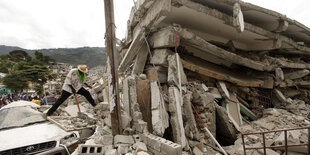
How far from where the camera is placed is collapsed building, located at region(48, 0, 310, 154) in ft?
10.7

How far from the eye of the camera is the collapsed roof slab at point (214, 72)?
516 cm

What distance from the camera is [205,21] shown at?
16.4 ft

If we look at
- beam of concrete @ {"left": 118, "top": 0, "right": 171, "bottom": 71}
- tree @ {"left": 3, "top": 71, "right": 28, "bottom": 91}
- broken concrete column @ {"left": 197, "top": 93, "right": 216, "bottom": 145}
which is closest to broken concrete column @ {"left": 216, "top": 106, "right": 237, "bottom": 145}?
broken concrete column @ {"left": 197, "top": 93, "right": 216, "bottom": 145}

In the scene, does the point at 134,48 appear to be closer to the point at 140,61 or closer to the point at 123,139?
the point at 140,61

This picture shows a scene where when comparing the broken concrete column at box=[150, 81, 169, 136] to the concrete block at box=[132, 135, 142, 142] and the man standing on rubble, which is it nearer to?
the concrete block at box=[132, 135, 142, 142]

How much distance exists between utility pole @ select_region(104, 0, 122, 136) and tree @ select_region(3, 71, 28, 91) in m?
23.9

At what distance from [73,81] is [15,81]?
22058 mm

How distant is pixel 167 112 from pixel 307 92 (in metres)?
10.4

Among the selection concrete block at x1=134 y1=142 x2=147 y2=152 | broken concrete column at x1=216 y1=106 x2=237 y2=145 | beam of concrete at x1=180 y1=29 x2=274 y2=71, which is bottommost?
broken concrete column at x1=216 y1=106 x2=237 y2=145

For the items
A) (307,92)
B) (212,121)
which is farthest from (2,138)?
(307,92)

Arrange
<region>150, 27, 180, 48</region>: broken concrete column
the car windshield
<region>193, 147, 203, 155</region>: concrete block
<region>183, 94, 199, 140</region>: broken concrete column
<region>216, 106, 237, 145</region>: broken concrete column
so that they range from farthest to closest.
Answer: <region>216, 106, 237, 145</region>: broken concrete column → <region>150, 27, 180, 48</region>: broken concrete column → the car windshield → <region>183, 94, 199, 140</region>: broken concrete column → <region>193, 147, 203, 155</region>: concrete block

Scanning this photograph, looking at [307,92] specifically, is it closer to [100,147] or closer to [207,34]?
[207,34]

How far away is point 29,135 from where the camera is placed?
123 inches

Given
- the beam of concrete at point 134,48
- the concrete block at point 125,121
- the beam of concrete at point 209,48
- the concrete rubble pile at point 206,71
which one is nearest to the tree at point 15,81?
the concrete rubble pile at point 206,71
